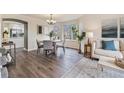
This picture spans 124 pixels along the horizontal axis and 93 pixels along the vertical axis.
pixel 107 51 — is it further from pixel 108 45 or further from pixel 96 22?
pixel 96 22

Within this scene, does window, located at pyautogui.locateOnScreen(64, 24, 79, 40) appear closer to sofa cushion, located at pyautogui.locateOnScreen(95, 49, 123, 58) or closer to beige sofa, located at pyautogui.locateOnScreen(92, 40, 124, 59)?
beige sofa, located at pyautogui.locateOnScreen(92, 40, 124, 59)

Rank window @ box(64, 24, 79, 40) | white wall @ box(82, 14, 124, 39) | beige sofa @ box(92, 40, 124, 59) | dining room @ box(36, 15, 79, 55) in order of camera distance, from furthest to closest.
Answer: window @ box(64, 24, 79, 40), dining room @ box(36, 15, 79, 55), white wall @ box(82, 14, 124, 39), beige sofa @ box(92, 40, 124, 59)

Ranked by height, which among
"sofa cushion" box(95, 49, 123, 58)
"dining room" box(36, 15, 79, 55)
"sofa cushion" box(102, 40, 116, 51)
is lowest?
"sofa cushion" box(95, 49, 123, 58)

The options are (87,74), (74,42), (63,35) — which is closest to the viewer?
(87,74)

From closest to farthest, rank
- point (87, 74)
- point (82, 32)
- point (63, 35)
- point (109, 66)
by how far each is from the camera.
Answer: point (109, 66) → point (87, 74) → point (82, 32) → point (63, 35)

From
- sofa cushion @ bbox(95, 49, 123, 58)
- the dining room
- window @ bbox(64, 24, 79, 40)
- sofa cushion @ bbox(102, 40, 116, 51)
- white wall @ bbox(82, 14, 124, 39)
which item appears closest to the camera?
sofa cushion @ bbox(95, 49, 123, 58)

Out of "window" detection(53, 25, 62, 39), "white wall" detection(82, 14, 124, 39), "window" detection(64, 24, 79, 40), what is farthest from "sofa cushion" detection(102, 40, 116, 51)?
"window" detection(53, 25, 62, 39)

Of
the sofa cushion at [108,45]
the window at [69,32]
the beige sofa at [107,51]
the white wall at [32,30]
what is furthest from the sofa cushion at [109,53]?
the white wall at [32,30]

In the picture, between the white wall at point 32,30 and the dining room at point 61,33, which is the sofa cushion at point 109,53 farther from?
the white wall at point 32,30

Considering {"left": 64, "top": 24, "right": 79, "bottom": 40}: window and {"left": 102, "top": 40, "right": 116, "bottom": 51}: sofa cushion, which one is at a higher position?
{"left": 64, "top": 24, "right": 79, "bottom": 40}: window
